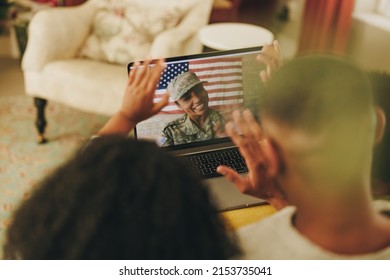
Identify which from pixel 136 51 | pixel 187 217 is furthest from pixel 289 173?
pixel 136 51

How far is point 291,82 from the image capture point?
2.01 ft

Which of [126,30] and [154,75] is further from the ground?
[154,75]

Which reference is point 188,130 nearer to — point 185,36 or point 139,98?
point 139,98

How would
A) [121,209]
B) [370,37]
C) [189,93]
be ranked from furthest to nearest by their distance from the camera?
[370,37] < [189,93] < [121,209]

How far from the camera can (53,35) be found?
1.93 metres

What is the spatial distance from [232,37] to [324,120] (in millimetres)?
1540

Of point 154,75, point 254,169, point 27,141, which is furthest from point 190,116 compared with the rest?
point 27,141

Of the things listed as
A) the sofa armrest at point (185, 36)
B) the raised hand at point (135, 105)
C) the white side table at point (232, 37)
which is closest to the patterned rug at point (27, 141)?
the sofa armrest at point (185, 36)

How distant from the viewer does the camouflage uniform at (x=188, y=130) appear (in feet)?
3.46

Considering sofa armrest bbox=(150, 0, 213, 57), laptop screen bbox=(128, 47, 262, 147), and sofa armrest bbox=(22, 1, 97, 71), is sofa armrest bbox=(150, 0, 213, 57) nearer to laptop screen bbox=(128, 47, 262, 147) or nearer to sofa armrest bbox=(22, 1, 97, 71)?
sofa armrest bbox=(22, 1, 97, 71)

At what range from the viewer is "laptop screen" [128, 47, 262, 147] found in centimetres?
104

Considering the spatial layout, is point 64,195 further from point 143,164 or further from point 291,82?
point 291,82

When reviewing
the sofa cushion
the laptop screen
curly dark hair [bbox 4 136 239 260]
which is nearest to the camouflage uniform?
the laptop screen
